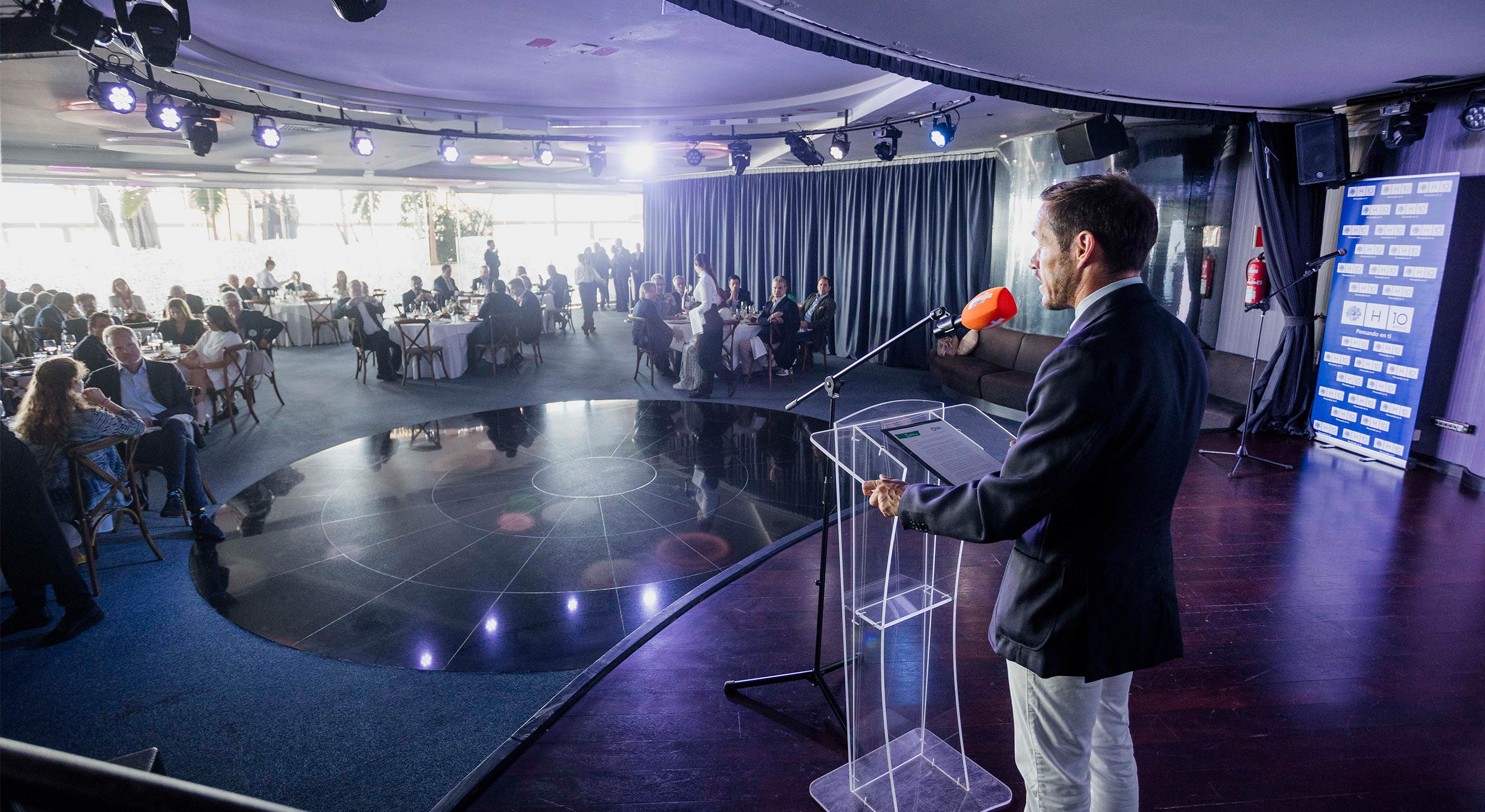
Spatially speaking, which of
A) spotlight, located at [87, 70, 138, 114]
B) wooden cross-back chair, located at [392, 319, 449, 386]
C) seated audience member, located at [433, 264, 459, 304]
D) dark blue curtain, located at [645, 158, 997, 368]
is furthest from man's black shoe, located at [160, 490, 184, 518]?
dark blue curtain, located at [645, 158, 997, 368]

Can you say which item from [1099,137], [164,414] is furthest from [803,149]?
[164,414]

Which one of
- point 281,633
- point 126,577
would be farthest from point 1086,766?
point 126,577

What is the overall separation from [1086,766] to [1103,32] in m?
3.39

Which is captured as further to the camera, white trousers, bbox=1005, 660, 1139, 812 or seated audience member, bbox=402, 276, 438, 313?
seated audience member, bbox=402, 276, 438, 313

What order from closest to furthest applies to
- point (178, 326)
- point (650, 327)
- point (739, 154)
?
point (178, 326), point (650, 327), point (739, 154)

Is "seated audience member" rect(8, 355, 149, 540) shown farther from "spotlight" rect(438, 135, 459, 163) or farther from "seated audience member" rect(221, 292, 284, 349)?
"spotlight" rect(438, 135, 459, 163)

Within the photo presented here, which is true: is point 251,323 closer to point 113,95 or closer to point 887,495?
point 113,95

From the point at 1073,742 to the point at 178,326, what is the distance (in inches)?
327

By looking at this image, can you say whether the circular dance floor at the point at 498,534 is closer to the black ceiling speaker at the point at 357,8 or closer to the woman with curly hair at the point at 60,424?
the woman with curly hair at the point at 60,424

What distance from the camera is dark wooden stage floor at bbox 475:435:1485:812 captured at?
2.25 metres

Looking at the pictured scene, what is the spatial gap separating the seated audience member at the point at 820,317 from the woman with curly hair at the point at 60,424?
22.0ft

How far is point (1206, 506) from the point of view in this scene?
463 centimetres

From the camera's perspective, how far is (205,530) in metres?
4.41

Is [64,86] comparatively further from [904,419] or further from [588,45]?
[904,419]
